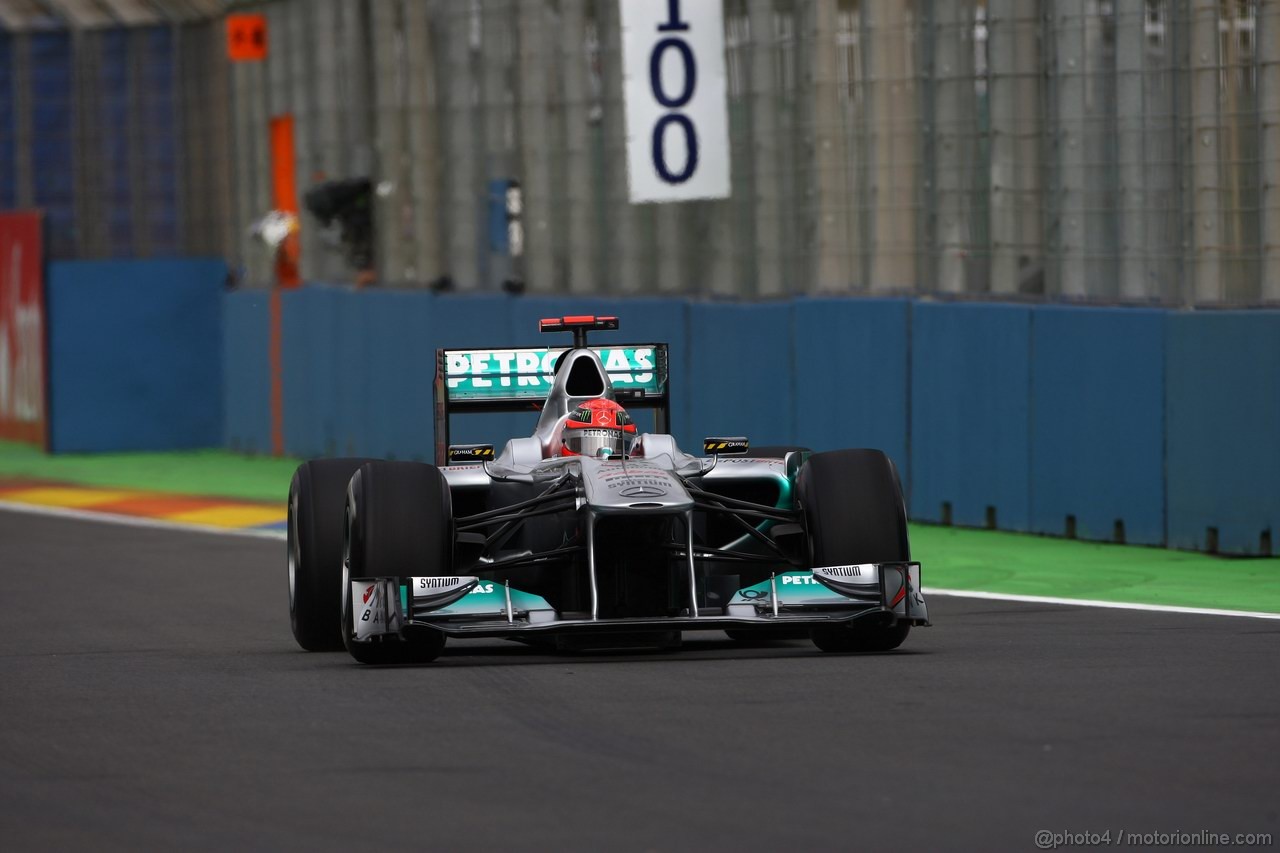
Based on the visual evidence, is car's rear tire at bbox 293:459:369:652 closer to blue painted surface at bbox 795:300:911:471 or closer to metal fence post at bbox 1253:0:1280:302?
metal fence post at bbox 1253:0:1280:302

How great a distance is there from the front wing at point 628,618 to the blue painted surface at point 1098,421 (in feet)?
17.6

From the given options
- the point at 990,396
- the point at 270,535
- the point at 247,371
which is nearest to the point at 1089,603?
the point at 990,396

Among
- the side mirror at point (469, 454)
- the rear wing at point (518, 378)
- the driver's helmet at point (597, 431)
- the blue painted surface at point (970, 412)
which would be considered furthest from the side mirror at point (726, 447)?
the blue painted surface at point (970, 412)

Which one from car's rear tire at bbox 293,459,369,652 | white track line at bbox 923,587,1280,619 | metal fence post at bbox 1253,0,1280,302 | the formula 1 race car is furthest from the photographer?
metal fence post at bbox 1253,0,1280,302

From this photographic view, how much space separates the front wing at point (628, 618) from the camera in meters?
9.88

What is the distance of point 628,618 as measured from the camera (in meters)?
10.1

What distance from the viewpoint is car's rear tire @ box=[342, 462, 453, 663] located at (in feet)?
33.0

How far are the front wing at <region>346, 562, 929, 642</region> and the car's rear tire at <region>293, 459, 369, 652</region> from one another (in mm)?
949

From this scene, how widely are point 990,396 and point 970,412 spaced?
0.76 ft

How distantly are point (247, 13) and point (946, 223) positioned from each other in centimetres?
1219

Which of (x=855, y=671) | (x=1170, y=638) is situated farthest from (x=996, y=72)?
(x=855, y=671)

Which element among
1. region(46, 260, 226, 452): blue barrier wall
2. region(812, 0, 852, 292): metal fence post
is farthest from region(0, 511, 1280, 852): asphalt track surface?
region(46, 260, 226, 452): blue barrier wall

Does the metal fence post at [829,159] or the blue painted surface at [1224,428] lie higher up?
the metal fence post at [829,159]

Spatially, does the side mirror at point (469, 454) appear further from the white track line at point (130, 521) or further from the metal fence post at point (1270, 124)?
the white track line at point (130, 521)
